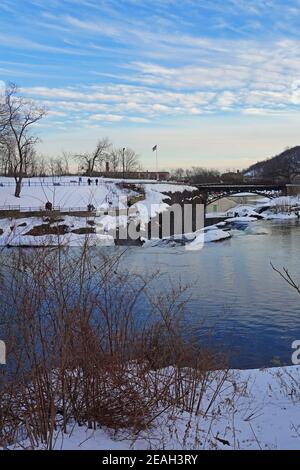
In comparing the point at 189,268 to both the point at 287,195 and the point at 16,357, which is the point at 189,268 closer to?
the point at 16,357

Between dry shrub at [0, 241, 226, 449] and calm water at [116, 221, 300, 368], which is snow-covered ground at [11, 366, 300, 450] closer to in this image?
dry shrub at [0, 241, 226, 449]

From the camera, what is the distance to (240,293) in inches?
793

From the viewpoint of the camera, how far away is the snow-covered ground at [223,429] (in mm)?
5270

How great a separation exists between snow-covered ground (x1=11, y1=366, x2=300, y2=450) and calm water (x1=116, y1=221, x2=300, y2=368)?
12.4ft

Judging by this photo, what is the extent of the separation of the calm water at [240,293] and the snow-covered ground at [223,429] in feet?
12.4

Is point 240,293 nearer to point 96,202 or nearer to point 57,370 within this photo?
point 57,370

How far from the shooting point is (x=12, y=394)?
558 centimetres

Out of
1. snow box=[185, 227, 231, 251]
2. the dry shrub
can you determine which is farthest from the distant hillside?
the dry shrub

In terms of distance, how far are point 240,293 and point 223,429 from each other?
14296 mm

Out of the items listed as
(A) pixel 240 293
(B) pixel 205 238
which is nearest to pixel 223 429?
(A) pixel 240 293

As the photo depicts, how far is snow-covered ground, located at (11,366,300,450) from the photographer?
5.27 m

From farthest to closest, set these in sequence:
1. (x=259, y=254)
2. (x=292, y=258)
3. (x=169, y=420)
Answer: (x=259, y=254), (x=292, y=258), (x=169, y=420)

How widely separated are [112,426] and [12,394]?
1158mm
